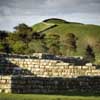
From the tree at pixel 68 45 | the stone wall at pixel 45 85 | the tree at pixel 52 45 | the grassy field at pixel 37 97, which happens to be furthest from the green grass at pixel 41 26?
the grassy field at pixel 37 97

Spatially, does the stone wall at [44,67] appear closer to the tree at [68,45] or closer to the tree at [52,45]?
the tree at [52,45]

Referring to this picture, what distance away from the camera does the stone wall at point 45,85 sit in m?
30.9

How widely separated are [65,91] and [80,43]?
79794 mm

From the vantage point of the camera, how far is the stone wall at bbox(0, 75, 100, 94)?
3089cm

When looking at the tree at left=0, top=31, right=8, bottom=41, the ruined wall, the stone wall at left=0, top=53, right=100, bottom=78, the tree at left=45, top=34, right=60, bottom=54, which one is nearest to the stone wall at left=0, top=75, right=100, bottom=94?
the ruined wall

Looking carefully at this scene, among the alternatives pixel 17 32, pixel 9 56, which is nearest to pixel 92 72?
pixel 9 56

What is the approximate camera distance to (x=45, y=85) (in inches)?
1243

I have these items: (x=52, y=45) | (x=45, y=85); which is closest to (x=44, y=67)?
(x=45, y=85)

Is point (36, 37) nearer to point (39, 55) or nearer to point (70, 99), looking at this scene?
point (39, 55)

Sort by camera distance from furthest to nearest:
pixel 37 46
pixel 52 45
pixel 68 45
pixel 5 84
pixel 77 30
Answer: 1. pixel 77 30
2. pixel 68 45
3. pixel 52 45
4. pixel 37 46
5. pixel 5 84

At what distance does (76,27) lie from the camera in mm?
141250

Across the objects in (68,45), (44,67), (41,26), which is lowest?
(44,67)

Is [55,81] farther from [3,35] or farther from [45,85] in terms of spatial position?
[3,35]

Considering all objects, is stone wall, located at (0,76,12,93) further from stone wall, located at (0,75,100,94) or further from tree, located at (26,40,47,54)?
tree, located at (26,40,47,54)
